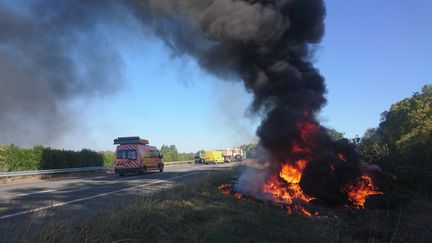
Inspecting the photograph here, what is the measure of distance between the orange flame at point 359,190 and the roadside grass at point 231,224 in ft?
2.27

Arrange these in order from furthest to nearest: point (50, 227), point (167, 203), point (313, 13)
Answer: point (313, 13) < point (167, 203) < point (50, 227)

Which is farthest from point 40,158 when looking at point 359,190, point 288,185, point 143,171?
point 359,190

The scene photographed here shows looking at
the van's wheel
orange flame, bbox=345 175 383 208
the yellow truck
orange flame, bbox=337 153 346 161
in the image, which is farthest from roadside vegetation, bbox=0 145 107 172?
orange flame, bbox=345 175 383 208

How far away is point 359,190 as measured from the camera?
11141 mm

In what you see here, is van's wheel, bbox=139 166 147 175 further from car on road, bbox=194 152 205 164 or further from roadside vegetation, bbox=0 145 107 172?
car on road, bbox=194 152 205 164

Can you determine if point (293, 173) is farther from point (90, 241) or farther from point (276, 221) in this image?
point (90, 241)

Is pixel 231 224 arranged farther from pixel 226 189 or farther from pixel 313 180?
pixel 226 189

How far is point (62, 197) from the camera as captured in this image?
13.9 meters

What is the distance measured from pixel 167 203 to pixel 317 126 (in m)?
5.32

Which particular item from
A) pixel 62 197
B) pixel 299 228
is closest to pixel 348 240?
pixel 299 228

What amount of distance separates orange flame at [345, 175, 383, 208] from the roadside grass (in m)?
0.69

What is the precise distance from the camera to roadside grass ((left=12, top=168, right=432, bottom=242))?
6.34 m

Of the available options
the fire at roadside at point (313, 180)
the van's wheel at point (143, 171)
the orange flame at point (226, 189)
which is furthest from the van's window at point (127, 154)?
the fire at roadside at point (313, 180)

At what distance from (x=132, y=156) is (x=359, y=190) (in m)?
18.6
